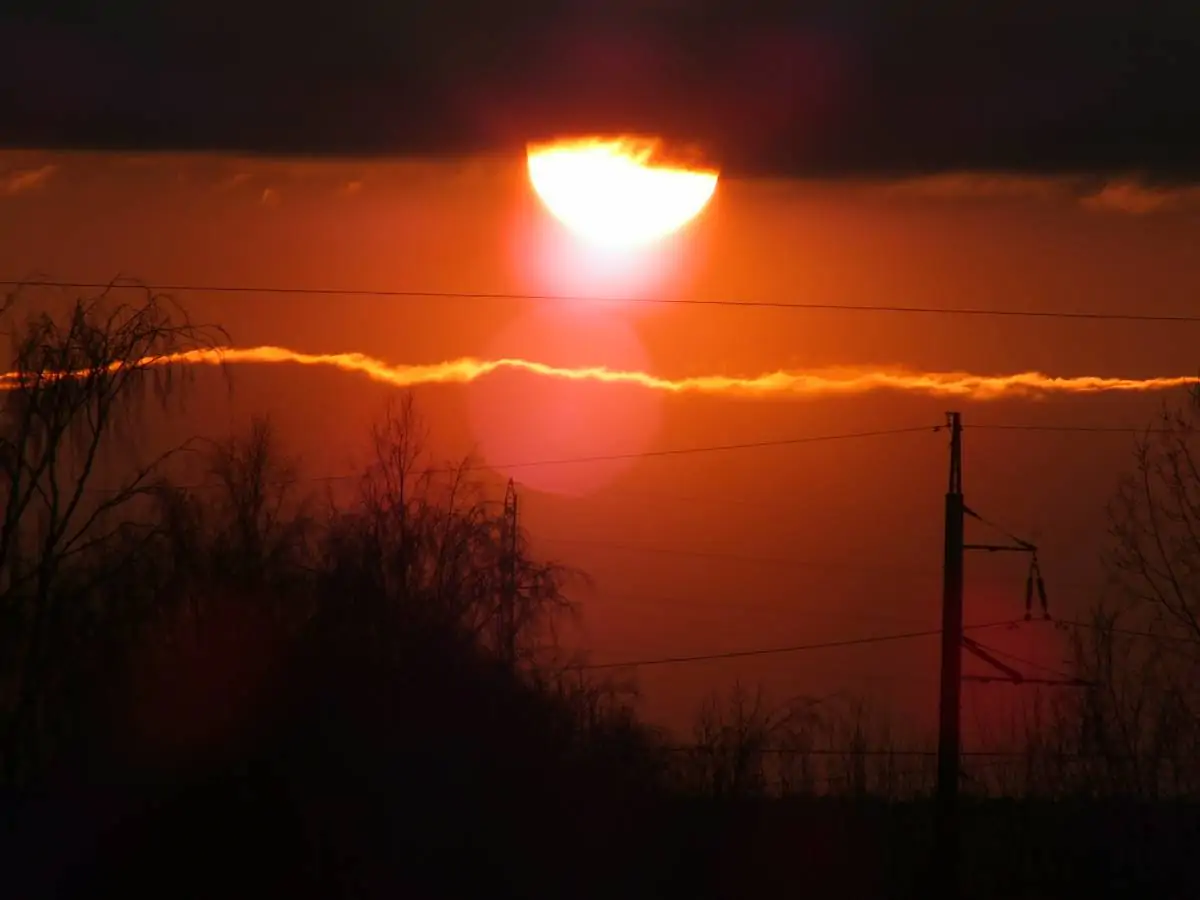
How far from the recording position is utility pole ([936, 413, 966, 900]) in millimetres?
24219

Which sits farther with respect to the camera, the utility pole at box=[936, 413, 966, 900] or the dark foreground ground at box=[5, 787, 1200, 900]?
the utility pole at box=[936, 413, 966, 900]

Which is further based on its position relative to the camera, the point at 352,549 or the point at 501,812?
the point at 352,549

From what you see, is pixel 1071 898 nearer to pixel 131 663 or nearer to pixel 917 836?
pixel 917 836

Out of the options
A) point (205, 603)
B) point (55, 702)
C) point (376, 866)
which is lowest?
point (376, 866)

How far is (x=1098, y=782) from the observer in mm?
32219

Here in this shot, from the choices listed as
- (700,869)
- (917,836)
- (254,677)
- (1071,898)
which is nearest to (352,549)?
(254,677)

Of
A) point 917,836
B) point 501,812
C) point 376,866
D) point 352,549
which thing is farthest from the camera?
point 352,549

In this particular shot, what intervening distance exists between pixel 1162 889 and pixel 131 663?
57.6 ft

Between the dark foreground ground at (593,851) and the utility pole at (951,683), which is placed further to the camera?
the utility pole at (951,683)

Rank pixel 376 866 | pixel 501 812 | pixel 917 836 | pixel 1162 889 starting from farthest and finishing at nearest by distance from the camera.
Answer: pixel 917 836 < pixel 1162 889 < pixel 501 812 < pixel 376 866

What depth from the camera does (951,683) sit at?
24406mm

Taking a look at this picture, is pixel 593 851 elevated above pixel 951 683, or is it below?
below

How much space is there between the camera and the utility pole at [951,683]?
79.5ft

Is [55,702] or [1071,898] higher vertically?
[55,702]
